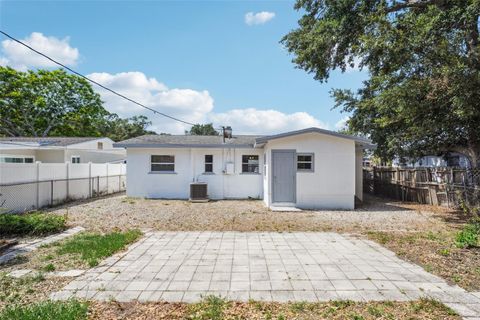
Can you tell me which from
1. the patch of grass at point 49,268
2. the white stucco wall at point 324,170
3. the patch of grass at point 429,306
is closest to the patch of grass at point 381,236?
the patch of grass at point 429,306

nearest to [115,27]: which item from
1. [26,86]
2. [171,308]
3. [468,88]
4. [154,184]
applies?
[154,184]

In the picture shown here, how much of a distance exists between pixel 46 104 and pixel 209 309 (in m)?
34.2

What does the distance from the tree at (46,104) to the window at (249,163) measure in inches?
1008

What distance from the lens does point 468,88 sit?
26.7 feet

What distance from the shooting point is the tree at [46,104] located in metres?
28.2

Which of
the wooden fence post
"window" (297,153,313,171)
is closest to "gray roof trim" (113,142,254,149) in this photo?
"window" (297,153,313,171)

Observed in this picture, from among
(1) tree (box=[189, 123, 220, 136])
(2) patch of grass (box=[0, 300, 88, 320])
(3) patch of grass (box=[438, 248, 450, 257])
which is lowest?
(3) patch of grass (box=[438, 248, 450, 257])

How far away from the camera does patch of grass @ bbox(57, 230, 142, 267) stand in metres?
5.32

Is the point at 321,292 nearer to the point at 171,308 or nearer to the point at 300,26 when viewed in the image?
the point at 171,308

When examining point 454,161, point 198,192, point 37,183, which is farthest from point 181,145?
point 454,161

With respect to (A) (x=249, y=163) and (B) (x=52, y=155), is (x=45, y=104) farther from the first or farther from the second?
(A) (x=249, y=163)

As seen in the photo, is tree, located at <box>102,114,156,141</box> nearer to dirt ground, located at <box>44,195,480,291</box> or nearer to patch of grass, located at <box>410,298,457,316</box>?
dirt ground, located at <box>44,195,480,291</box>

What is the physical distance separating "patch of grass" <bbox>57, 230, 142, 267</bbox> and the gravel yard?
1017 mm

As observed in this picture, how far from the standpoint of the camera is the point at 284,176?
11.7 m
